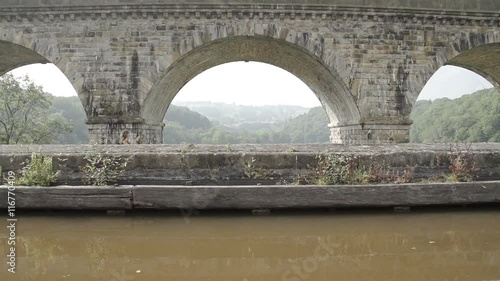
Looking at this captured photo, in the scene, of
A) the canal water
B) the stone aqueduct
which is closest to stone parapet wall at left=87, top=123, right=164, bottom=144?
the stone aqueduct

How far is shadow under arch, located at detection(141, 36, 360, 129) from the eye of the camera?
12836mm

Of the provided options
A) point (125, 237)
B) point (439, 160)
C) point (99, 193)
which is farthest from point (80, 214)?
point (439, 160)

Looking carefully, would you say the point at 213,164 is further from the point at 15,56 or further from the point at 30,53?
the point at 15,56

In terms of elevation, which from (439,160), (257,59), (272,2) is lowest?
(439,160)

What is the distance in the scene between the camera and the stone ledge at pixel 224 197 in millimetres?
3979

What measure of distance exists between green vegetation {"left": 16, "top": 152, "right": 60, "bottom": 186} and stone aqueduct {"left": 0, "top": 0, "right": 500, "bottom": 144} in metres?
8.15

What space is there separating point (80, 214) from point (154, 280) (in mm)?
1924

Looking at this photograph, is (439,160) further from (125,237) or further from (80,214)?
(80,214)

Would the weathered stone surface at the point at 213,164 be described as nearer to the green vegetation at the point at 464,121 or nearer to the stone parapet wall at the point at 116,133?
the stone parapet wall at the point at 116,133

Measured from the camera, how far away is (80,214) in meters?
4.02

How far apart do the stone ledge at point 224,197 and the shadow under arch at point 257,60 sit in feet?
28.5

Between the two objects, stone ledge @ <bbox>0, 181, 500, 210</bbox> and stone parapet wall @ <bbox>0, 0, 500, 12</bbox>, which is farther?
stone parapet wall @ <bbox>0, 0, 500, 12</bbox>

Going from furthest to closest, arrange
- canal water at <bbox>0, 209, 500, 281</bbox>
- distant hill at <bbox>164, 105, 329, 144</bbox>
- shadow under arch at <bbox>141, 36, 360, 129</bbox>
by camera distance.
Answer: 1. distant hill at <bbox>164, 105, 329, 144</bbox>
2. shadow under arch at <bbox>141, 36, 360, 129</bbox>
3. canal water at <bbox>0, 209, 500, 281</bbox>

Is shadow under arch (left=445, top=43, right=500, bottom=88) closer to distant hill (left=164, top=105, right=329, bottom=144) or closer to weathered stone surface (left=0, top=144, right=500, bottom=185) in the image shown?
weathered stone surface (left=0, top=144, right=500, bottom=185)
